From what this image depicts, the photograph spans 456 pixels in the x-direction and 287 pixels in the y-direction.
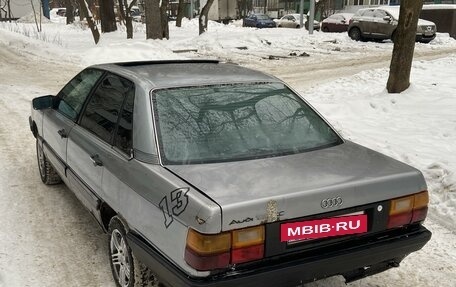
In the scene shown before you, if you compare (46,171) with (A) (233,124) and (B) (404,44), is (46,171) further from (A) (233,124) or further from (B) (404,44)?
(B) (404,44)

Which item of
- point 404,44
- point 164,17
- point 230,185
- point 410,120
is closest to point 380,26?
point 164,17

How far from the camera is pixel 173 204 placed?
2.46 meters

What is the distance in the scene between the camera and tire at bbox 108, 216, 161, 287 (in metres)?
2.83

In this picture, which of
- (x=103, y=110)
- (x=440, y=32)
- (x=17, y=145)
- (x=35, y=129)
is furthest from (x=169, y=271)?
(x=440, y=32)

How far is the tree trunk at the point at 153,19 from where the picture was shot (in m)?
16.5

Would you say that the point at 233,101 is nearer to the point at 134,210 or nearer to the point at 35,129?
the point at 134,210

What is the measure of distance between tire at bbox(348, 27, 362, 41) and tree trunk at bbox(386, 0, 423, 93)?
15400mm

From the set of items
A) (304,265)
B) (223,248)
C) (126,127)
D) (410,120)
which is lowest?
(410,120)

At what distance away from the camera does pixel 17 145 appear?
21.3 feet

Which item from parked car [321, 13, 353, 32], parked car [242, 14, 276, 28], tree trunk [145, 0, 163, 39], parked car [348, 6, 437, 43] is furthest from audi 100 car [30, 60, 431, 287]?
parked car [242, 14, 276, 28]

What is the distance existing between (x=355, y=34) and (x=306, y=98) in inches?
605

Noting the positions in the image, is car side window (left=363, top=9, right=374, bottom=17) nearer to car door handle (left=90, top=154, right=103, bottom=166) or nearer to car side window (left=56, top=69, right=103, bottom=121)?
car side window (left=56, top=69, right=103, bottom=121)

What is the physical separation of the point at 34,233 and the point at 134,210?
1.66 metres

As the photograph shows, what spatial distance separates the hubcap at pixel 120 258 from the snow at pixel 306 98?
0.72 ft
